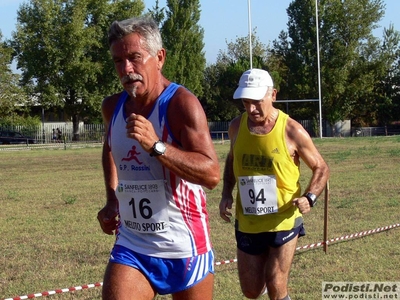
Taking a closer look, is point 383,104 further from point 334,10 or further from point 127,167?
point 127,167

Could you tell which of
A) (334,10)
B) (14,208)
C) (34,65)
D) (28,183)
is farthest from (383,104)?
(14,208)

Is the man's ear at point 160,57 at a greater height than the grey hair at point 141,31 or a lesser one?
lesser

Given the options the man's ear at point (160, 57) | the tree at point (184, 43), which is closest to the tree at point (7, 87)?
the tree at point (184, 43)

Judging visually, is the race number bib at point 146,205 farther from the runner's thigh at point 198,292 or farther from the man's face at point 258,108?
the man's face at point 258,108

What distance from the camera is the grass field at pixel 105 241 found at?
26.3 ft

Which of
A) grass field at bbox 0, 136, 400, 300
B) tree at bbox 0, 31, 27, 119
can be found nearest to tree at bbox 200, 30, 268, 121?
tree at bbox 0, 31, 27, 119

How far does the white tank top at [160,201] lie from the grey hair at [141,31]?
25 centimetres

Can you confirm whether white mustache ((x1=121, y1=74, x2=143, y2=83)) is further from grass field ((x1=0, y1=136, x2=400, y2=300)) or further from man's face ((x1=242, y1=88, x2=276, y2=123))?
grass field ((x1=0, y1=136, x2=400, y2=300))

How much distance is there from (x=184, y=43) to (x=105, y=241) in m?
63.6

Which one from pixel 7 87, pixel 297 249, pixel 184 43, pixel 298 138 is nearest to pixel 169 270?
pixel 298 138

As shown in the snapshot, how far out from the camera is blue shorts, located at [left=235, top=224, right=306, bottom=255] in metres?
5.90

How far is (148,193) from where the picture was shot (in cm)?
405

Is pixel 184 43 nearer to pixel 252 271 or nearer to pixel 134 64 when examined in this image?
pixel 252 271

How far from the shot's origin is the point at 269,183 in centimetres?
604
